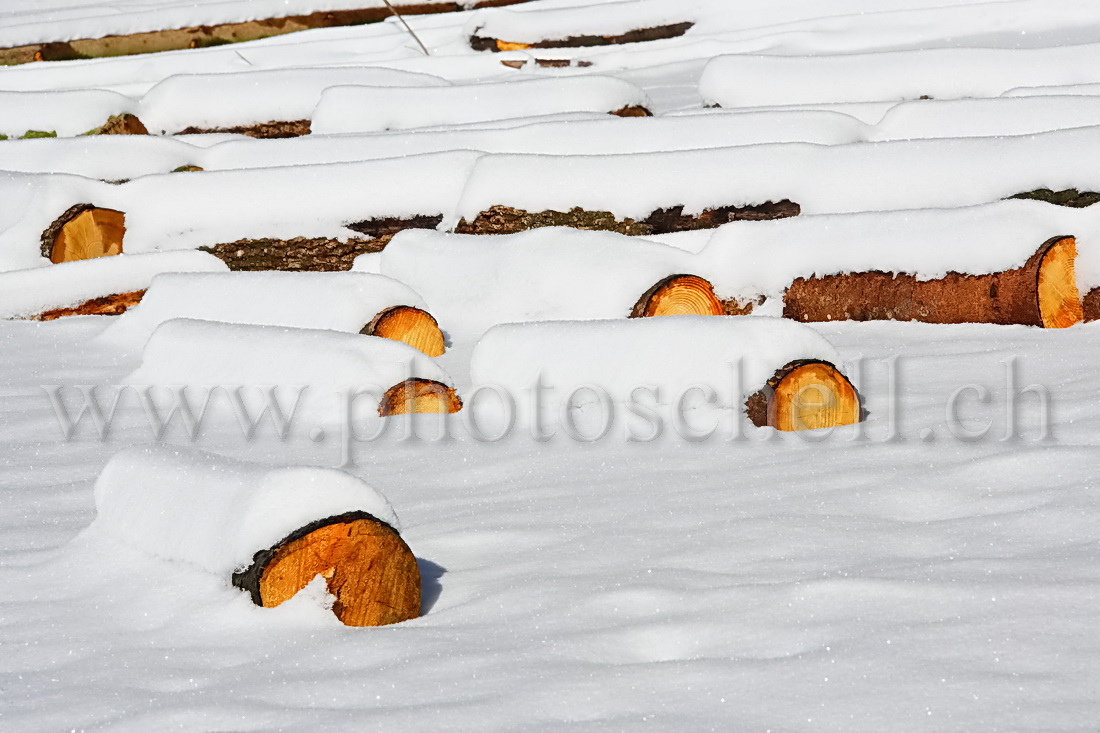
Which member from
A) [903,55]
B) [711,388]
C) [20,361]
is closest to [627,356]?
[711,388]

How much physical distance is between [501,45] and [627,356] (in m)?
6.73

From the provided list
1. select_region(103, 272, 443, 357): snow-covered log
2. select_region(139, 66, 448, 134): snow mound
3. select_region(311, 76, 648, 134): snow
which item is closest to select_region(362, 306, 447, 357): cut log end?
select_region(103, 272, 443, 357): snow-covered log

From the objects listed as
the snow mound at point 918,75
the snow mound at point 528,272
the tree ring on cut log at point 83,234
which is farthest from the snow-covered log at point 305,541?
the snow mound at point 918,75

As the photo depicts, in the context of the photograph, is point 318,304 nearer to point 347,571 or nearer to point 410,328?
point 410,328

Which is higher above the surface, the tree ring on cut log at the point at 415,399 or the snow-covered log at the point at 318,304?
the snow-covered log at the point at 318,304

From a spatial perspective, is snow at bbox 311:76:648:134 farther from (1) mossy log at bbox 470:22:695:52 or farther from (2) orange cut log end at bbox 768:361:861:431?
(2) orange cut log end at bbox 768:361:861:431

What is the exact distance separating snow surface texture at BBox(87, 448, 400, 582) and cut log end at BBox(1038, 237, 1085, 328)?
259 cm

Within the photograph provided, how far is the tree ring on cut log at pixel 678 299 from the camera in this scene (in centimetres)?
382

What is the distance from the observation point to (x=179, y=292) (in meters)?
4.26

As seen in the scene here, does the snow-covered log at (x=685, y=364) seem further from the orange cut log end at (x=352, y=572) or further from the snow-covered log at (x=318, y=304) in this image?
the orange cut log end at (x=352, y=572)

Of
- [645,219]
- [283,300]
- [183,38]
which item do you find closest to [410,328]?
[283,300]

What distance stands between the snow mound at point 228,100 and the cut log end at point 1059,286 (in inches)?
173

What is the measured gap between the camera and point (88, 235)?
201 inches

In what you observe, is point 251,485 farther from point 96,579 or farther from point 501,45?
point 501,45
